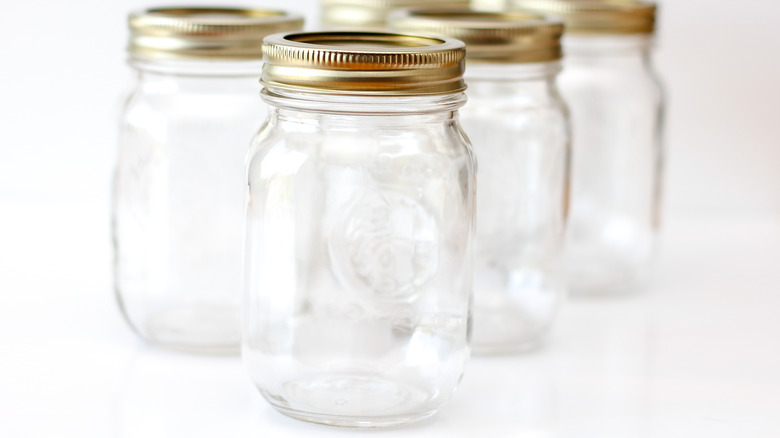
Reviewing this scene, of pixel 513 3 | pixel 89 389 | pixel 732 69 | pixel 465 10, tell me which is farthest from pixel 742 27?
pixel 89 389

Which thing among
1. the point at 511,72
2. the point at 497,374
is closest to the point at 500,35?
the point at 511,72

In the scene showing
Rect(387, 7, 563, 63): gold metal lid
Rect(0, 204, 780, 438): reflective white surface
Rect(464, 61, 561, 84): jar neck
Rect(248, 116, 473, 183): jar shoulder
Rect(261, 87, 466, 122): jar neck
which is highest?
Rect(387, 7, 563, 63): gold metal lid

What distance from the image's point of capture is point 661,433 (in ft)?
3.17

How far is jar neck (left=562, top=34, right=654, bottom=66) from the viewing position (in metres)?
1.35

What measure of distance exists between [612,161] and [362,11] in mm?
332

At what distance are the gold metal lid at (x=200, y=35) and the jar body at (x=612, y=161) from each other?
1.40ft

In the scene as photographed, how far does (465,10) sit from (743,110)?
0.62 metres

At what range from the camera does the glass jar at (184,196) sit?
111cm

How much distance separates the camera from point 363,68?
87cm

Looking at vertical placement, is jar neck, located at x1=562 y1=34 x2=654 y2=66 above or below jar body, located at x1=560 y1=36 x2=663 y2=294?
above

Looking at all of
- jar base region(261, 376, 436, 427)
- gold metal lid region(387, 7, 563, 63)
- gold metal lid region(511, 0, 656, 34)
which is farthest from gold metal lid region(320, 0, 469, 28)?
jar base region(261, 376, 436, 427)

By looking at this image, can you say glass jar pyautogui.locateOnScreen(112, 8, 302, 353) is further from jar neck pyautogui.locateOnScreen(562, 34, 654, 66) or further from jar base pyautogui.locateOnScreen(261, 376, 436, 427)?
jar neck pyautogui.locateOnScreen(562, 34, 654, 66)

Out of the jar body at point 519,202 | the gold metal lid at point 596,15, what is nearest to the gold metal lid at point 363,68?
the jar body at point 519,202

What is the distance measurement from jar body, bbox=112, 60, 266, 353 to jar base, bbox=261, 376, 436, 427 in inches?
6.6
